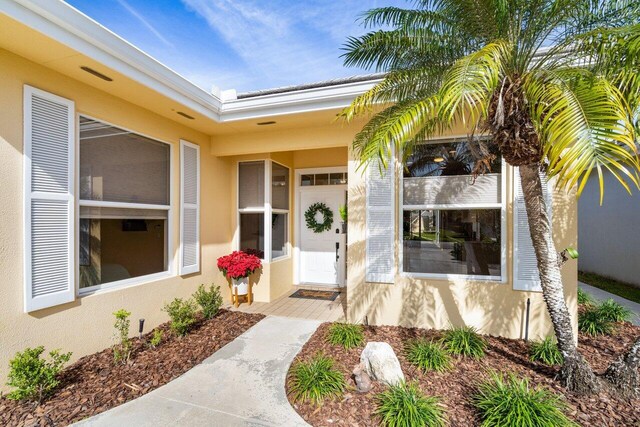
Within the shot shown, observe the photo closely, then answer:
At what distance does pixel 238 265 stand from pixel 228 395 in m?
2.74

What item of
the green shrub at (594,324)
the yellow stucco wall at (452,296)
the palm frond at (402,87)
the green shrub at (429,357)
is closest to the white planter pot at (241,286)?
the yellow stucco wall at (452,296)

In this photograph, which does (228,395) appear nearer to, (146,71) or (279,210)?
(146,71)

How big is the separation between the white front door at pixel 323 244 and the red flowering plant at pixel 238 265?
1581mm

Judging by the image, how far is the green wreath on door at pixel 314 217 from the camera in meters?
6.89

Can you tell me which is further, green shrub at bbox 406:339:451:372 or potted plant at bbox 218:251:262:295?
potted plant at bbox 218:251:262:295

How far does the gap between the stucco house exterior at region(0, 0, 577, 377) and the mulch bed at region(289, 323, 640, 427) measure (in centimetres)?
51

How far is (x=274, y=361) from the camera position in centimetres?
366

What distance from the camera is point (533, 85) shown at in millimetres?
2611

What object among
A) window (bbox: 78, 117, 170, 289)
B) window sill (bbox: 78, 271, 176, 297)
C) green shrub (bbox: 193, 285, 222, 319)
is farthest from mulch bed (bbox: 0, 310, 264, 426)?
window (bbox: 78, 117, 170, 289)

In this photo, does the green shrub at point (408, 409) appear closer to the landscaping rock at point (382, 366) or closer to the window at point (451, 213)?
the landscaping rock at point (382, 366)

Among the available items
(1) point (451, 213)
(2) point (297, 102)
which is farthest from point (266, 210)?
(1) point (451, 213)

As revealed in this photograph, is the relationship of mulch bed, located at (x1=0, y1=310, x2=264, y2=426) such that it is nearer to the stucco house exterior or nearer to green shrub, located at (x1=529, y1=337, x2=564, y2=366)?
the stucco house exterior

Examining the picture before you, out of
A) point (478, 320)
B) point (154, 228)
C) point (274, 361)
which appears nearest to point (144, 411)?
point (274, 361)

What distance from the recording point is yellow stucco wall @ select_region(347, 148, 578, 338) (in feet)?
13.1
